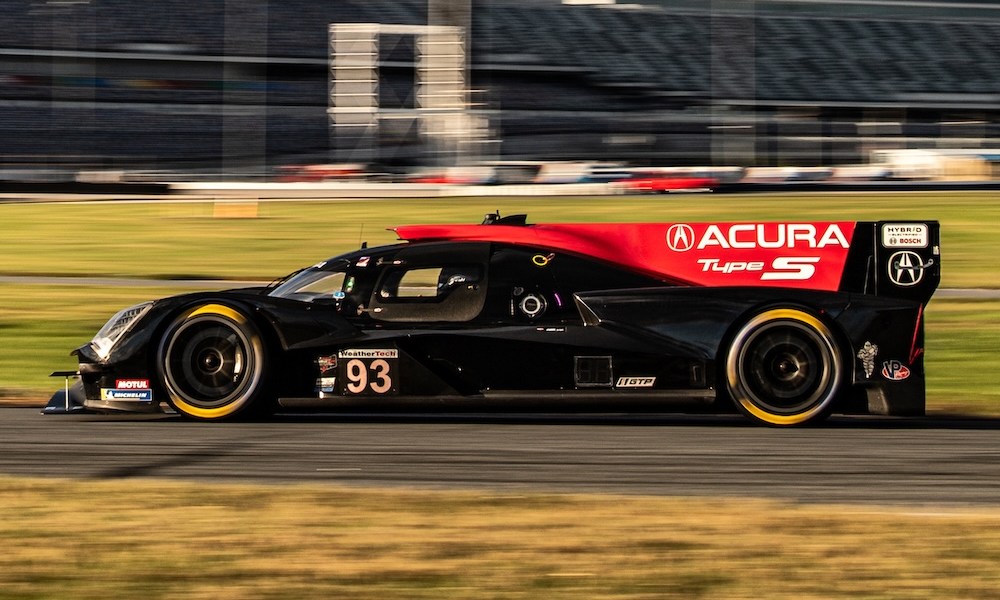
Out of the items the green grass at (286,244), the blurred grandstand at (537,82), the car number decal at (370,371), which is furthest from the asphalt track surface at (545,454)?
the blurred grandstand at (537,82)

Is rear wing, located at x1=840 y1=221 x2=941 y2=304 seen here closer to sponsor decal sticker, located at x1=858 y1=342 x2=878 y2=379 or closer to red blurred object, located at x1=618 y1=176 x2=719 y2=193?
sponsor decal sticker, located at x1=858 y1=342 x2=878 y2=379

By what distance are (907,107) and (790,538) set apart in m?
52.4

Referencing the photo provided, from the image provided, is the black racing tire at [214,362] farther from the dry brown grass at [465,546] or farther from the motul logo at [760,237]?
the motul logo at [760,237]

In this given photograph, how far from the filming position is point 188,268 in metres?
19.9

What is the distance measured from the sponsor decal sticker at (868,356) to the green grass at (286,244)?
1650mm

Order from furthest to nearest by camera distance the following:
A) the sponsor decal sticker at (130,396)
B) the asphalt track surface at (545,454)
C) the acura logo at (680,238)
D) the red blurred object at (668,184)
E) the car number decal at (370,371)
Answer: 1. the red blurred object at (668,184)
2. the acura logo at (680,238)
3. the sponsor decal sticker at (130,396)
4. the car number decal at (370,371)
5. the asphalt track surface at (545,454)

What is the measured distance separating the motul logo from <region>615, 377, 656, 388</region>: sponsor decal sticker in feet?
2.69

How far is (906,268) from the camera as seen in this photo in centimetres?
757

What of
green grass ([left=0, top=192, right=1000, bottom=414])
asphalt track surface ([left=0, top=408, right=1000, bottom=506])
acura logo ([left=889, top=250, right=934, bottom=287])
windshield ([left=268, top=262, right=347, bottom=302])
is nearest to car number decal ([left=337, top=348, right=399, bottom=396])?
asphalt track surface ([left=0, top=408, right=1000, bottom=506])

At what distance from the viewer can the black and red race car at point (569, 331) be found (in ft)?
24.2

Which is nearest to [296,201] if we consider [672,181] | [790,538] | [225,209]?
[225,209]

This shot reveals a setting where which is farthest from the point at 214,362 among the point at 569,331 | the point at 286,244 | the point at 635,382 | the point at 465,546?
the point at 286,244

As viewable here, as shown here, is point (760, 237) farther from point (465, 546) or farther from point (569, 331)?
point (465, 546)

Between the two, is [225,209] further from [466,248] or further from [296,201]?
[466,248]
